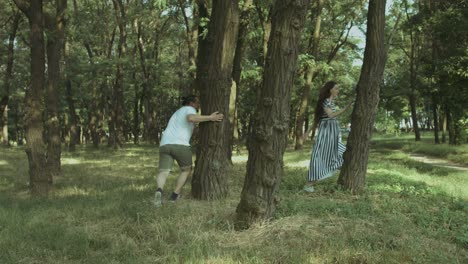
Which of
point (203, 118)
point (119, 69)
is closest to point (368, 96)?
point (203, 118)

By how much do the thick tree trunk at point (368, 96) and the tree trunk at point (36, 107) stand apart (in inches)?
230

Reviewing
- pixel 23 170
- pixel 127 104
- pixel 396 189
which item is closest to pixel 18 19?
pixel 23 170

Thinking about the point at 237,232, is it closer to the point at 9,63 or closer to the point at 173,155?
the point at 173,155

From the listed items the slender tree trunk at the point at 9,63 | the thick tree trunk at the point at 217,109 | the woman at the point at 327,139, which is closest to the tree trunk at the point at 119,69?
the slender tree trunk at the point at 9,63

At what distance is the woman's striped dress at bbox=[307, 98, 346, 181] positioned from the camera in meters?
8.14

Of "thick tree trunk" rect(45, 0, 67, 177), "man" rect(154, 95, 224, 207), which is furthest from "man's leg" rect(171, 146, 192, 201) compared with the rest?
"thick tree trunk" rect(45, 0, 67, 177)

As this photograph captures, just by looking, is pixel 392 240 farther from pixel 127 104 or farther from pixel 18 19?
pixel 127 104

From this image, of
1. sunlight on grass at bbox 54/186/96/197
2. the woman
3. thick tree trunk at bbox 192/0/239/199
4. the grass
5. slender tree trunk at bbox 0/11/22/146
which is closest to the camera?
the grass

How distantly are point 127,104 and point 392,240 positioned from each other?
174ft

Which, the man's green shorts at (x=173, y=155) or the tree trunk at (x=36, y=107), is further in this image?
the tree trunk at (x=36, y=107)

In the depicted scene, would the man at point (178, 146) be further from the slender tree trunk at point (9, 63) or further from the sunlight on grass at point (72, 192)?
the slender tree trunk at point (9, 63)

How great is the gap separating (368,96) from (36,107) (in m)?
6.41

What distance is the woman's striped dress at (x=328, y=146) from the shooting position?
814cm

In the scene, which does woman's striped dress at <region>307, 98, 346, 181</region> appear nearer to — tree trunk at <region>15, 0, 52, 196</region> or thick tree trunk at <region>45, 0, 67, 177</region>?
tree trunk at <region>15, 0, 52, 196</region>
